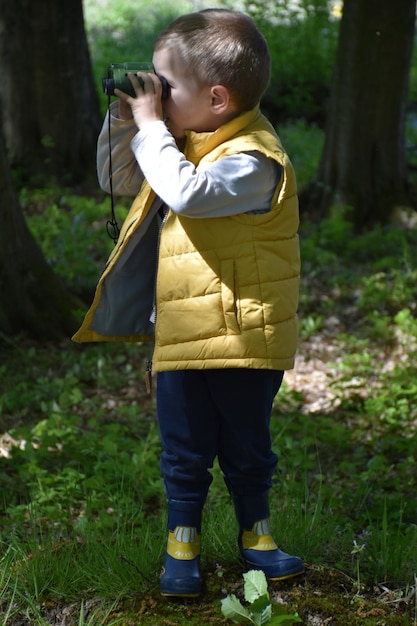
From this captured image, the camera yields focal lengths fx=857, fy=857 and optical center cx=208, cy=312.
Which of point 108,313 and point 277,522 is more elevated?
point 108,313

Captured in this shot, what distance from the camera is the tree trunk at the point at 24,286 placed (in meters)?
5.27

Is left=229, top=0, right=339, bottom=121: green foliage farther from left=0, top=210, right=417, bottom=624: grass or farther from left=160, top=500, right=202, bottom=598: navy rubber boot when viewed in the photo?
left=160, top=500, right=202, bottom=598: navy rubber boot

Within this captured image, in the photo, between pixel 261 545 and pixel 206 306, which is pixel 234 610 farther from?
pixel 206 306

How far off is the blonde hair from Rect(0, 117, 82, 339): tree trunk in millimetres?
2858

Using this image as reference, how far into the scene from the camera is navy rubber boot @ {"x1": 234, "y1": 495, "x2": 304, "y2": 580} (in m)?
2.84

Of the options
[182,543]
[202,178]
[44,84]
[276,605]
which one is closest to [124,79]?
[202,178]

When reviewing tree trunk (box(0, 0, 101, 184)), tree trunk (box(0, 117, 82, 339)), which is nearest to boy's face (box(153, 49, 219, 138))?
tree trunk (box(0, 117, 82, 339))

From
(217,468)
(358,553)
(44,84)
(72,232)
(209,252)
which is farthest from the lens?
(44,84)

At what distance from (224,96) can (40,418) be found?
275 cm

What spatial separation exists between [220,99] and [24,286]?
3.07 meters

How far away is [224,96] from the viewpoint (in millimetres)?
2604

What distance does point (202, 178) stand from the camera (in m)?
2.50

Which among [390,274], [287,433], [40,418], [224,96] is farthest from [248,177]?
[390,274]

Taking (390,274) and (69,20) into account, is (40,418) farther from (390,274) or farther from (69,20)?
(69,20)
